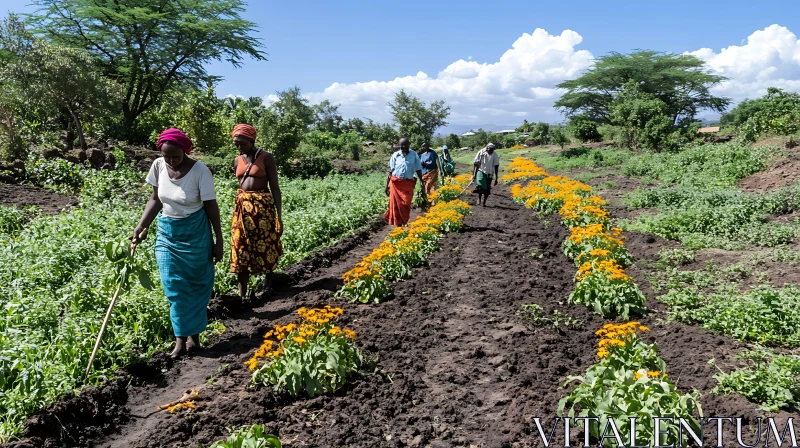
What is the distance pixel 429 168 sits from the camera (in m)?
12.9

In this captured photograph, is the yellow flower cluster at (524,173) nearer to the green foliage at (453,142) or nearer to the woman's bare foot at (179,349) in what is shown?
the woman's bare foot at (179,349)

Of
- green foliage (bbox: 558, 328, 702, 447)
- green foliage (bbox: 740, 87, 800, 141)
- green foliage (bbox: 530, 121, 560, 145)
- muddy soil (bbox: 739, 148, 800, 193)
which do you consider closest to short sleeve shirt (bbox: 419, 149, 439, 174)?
muddy soil (bbox: 739, 148, 800, 193)

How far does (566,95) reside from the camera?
40.1m

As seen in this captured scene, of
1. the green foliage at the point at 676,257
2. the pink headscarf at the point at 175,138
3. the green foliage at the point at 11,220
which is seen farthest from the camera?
the green foliage at the point at 11,220

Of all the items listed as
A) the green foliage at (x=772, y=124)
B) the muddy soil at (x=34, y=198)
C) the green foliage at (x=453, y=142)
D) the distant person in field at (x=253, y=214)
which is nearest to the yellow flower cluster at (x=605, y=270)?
the distant person in field at (x=253, y=214)

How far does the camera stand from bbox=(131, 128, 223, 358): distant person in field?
444cm

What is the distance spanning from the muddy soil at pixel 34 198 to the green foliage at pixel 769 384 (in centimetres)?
998

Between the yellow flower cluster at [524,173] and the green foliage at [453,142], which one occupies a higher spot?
the green foliage at [453,142]

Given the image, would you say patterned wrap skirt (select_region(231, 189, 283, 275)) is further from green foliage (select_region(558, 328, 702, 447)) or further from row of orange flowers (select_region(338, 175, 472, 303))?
green foliage (select_region(558, 328, 702, 447))

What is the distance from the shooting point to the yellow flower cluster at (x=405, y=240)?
19.9 ft

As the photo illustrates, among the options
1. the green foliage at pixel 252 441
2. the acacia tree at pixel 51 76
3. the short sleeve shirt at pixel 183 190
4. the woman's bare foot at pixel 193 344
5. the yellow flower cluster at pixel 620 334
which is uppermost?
the acacia tree at pixel 51 76

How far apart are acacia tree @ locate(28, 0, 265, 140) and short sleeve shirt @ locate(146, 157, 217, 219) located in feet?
58.3

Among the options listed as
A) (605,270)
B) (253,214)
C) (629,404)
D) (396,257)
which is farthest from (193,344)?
(605,270)

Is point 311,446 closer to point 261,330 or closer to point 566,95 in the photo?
point 261,330
